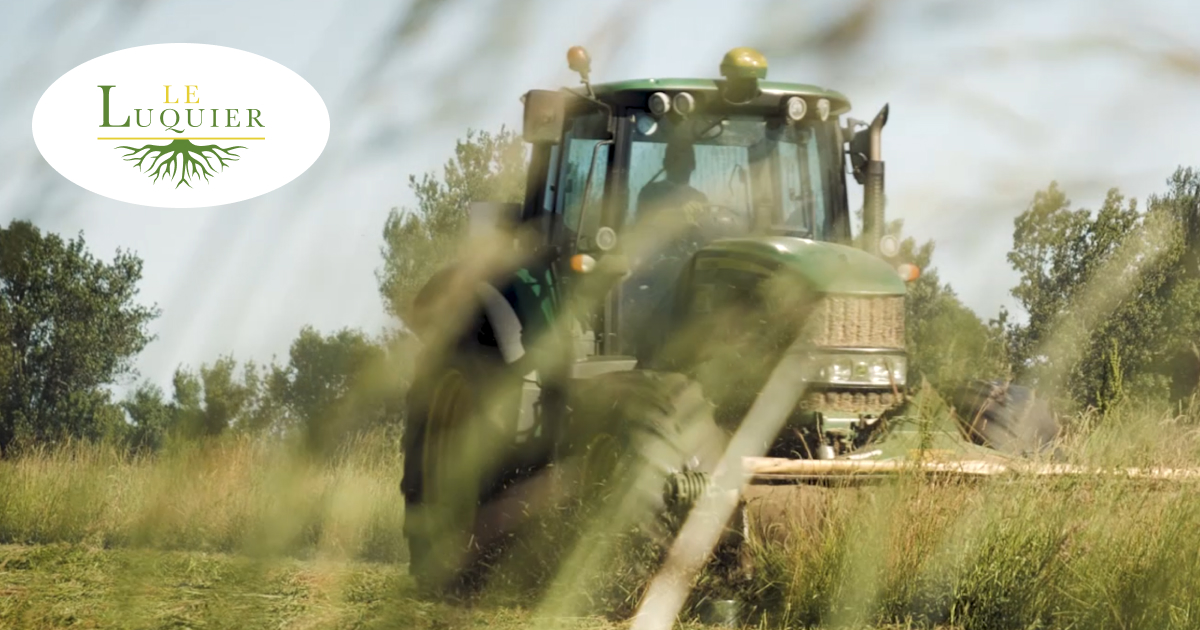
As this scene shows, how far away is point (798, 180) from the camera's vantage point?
6.12 m

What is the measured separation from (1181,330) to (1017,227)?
339 centimetres

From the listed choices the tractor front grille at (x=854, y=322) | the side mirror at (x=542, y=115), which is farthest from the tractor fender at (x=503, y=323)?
the side mirror at (x=542, y=115)

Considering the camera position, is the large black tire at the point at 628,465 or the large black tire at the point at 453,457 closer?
the large black tire at the point at 628,465

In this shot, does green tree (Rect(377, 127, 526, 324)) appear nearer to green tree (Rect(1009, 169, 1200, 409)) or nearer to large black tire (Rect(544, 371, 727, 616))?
green tree (Rect(1009, 169, 1200, 409))

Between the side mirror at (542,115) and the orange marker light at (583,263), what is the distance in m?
2.23

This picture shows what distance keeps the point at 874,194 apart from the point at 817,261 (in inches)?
21.2

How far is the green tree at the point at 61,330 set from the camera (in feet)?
3.69

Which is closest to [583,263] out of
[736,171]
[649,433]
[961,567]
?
[736,171]

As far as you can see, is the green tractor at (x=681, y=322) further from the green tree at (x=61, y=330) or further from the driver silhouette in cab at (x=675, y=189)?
the green tree at (x=61, y=330)

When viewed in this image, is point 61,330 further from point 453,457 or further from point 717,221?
point 717,221

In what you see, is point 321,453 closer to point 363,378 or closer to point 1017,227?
point 363,378

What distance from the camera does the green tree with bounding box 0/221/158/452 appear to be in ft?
3.69

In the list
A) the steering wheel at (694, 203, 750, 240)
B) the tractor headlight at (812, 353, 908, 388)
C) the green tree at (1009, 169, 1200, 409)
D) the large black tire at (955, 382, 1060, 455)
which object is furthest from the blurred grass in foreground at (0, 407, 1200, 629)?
the green tree at (1009, 169, 1200, 409)

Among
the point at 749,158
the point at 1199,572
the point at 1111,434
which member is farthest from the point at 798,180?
the point at 1199,572
